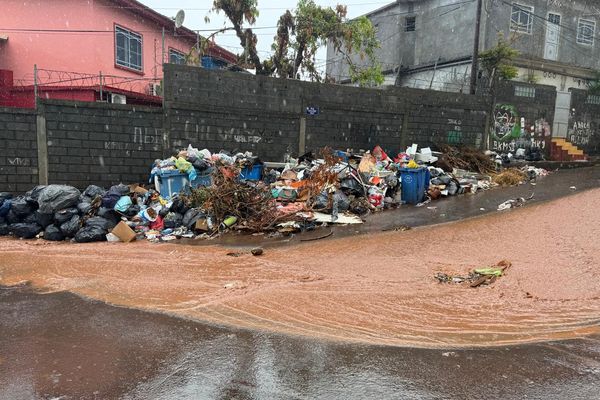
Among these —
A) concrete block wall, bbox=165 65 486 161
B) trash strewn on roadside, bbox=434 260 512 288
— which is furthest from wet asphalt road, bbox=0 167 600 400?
concrete block wall, bbox=165 65 486 161

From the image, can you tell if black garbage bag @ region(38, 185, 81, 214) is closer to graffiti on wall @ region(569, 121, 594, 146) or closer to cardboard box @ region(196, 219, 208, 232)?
cardboard box @ region(196, 219, 208, 232)

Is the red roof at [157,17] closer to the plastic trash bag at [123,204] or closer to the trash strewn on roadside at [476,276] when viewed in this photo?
the plastic trash bag at [123,204]

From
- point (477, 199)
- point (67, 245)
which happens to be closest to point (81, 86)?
point (67, 245)

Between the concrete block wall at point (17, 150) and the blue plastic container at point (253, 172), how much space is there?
453 cm

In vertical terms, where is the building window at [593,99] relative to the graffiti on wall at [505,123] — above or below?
above

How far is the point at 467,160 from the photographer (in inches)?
535

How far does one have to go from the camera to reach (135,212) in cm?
881

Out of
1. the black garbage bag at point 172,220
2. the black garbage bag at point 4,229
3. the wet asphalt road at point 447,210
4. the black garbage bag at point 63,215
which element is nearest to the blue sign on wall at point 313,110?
the wet asphalt road at point 447,210

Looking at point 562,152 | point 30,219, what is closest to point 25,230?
point 30,219

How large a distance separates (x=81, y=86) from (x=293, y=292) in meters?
13.4

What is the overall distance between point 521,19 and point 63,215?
20.4 metres

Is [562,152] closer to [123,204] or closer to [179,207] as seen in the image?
[179,207]

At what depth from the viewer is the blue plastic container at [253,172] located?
10.4m

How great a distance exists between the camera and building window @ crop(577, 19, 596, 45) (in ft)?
71.1
